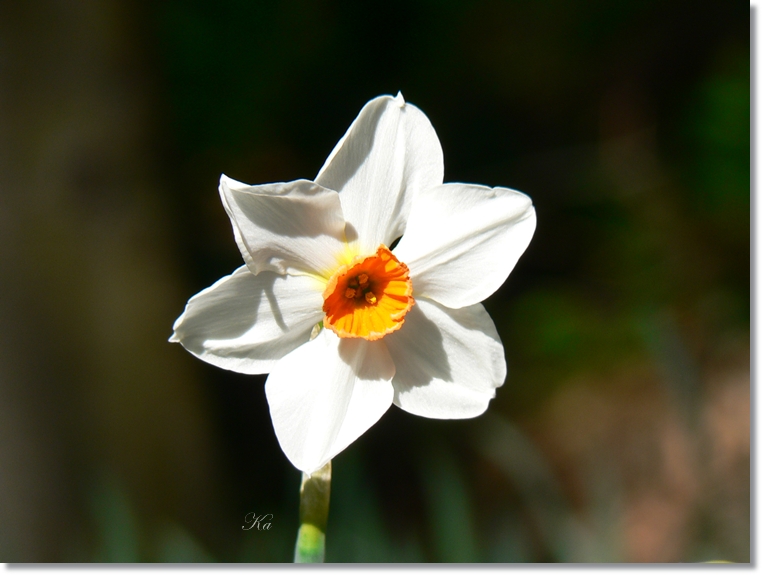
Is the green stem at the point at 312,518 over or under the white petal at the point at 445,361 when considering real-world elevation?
under

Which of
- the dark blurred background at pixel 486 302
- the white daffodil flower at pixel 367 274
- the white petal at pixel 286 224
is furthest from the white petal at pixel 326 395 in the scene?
the dark blurred background at pixel 486 302

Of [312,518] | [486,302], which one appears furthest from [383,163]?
[486,302]

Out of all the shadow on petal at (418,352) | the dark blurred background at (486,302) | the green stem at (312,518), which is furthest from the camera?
the dark blurred background at (486,302)

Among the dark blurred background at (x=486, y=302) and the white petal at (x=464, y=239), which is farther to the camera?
the dark blurred background at (x=486, y=302)

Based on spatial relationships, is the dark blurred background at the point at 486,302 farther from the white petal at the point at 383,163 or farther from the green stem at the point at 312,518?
the white petal at the point at 383,163

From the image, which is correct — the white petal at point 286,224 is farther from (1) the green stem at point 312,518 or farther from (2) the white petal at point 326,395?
(1) the green stem at point 312,518

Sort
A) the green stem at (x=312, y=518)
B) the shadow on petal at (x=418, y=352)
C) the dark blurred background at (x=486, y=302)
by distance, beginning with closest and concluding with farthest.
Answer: the green stem at (x=312, y=518)
the shadow on petal at (x=418, y=352)
the dark blurred background at (x=486, y=302)

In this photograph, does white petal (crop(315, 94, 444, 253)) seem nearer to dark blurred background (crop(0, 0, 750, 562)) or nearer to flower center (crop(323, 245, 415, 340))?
flower center (crop(323, 245, 415, 340))

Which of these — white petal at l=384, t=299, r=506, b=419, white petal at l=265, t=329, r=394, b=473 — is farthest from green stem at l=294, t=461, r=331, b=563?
white petal at l=384, t=299, r=506, b=419
